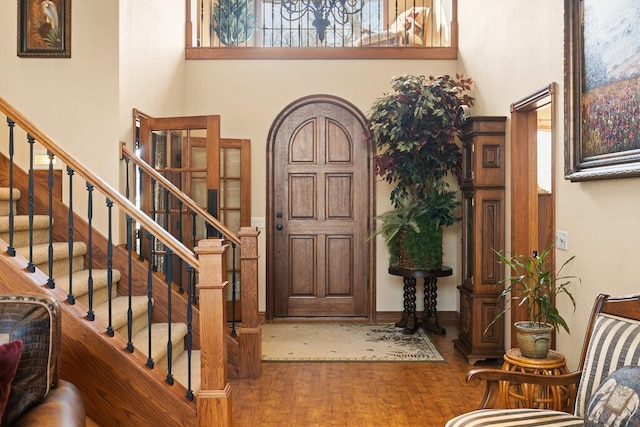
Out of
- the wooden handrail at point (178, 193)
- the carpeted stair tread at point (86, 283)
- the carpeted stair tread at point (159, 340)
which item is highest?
the wooden handrail at point (178, 193)

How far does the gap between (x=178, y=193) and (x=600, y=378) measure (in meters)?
3.19

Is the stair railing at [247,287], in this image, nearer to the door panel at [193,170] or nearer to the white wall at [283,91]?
the door panel at [193,170]

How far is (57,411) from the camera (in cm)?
211

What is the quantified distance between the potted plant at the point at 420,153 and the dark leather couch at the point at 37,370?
3.59 metres

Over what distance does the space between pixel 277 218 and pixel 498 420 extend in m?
4.35

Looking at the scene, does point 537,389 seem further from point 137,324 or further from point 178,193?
point 178,193

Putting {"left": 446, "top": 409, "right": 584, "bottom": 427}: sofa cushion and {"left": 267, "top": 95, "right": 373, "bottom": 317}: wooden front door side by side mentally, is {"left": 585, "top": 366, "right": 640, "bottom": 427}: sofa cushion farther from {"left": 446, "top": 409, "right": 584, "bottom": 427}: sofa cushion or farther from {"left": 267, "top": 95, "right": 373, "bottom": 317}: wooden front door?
{"left": 267, "top": 95, "right": 373, "bottom": 317}: wooden front door

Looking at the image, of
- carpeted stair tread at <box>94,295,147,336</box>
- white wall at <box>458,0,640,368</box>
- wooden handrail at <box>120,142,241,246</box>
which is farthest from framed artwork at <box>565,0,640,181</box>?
carpeted stair tread at <box>94,295,147,336</box>

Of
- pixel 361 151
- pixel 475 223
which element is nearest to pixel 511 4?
pixel 475 223

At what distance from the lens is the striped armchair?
6.21 feet

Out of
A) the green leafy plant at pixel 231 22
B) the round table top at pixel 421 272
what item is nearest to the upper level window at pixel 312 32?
the green leafy plant at pixel 231 22

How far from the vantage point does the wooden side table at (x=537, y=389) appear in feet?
9.17

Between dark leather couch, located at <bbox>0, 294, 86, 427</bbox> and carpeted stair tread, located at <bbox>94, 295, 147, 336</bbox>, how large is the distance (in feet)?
4.15

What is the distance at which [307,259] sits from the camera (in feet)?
21.1
